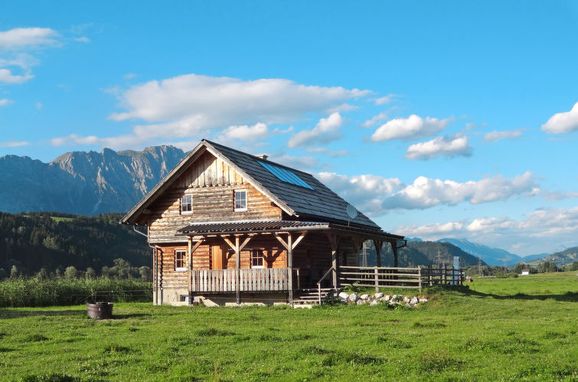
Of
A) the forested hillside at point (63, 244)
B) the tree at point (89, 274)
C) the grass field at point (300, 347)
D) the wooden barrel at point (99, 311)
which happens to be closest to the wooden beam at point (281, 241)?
the grass field at point (300, 347)

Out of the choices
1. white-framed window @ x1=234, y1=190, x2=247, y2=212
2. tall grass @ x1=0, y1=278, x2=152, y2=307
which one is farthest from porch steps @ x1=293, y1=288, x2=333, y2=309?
tall grass @ x1=0, y1=278, x2=152, y2=307

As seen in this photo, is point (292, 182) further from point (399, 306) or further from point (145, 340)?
point (145, 340)

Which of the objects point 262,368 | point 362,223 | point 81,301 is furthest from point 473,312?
point 81,301

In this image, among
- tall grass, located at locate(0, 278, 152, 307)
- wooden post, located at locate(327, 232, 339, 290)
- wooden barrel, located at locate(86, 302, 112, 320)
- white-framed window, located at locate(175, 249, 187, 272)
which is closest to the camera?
wooden barrel, located at locate(86, 302, 112, 320)

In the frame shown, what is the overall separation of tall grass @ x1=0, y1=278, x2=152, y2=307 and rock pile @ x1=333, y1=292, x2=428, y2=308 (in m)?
17.7

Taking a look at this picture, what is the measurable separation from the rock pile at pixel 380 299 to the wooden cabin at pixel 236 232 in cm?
159

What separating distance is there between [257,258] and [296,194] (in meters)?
4.68

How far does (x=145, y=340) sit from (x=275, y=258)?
63.3 ft

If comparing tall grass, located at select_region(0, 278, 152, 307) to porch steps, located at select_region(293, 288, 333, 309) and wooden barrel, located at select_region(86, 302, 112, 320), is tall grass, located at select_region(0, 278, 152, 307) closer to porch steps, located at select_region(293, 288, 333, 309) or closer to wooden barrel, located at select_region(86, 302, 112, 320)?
porch steps, located at select_region(293, 288, 333, 309)

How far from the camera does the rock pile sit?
104ft

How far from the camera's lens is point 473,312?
1112 inches

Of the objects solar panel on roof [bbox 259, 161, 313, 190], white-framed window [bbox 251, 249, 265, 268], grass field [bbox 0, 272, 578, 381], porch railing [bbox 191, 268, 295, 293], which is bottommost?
grass field [bbox 0, 272, 578, 381]

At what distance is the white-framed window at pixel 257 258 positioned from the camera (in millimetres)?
38750

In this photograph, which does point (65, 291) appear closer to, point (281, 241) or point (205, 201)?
point (205, 201)
